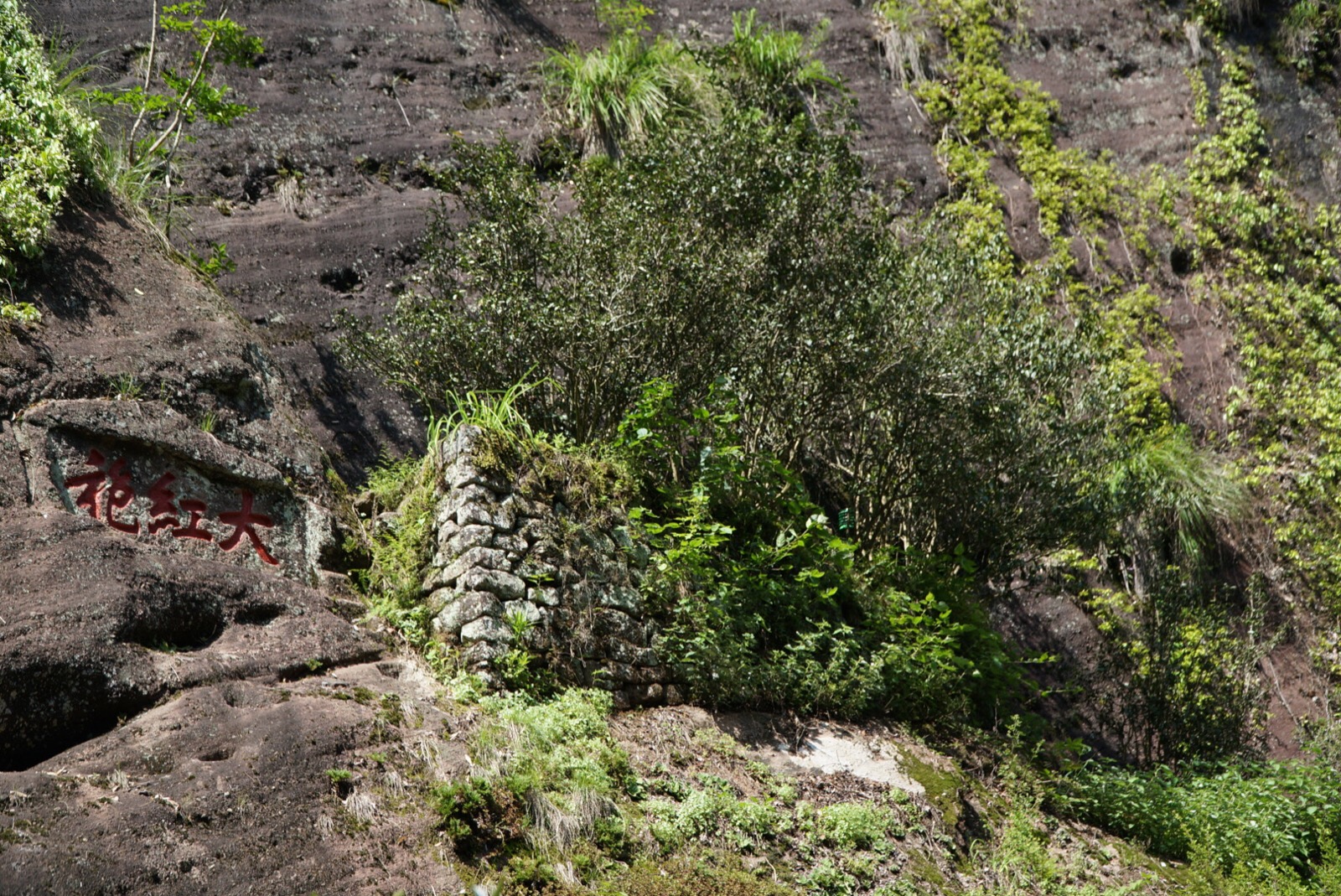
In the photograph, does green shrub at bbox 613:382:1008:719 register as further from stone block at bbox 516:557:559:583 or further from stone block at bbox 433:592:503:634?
stone block at bbox 433:592:503:634

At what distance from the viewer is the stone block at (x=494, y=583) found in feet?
20.9

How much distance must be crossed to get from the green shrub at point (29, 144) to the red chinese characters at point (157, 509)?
1.11 m

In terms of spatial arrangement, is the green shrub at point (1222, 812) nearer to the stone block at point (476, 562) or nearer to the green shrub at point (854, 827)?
the green shrub at point (854, 827)

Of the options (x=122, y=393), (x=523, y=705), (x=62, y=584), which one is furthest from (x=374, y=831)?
(x=122, y=393)

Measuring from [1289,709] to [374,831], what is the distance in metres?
10.2

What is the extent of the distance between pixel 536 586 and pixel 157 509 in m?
2.15

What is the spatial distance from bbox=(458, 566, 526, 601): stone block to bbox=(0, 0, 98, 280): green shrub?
114 inches

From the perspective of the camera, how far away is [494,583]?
641 cm

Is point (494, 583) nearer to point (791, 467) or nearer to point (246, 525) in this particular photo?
point (246, 525)

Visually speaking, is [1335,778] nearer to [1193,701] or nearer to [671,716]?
[1193,701]

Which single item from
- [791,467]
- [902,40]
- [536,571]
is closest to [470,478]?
[536,571]

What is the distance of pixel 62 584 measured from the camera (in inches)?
201

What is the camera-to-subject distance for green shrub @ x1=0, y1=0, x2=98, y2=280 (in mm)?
6074

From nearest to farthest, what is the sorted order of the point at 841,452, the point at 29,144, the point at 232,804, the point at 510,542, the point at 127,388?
the point at 232,804 → the point at 127,388 → the point at 29,144 → the point at 510,542 → the point at 841,452
